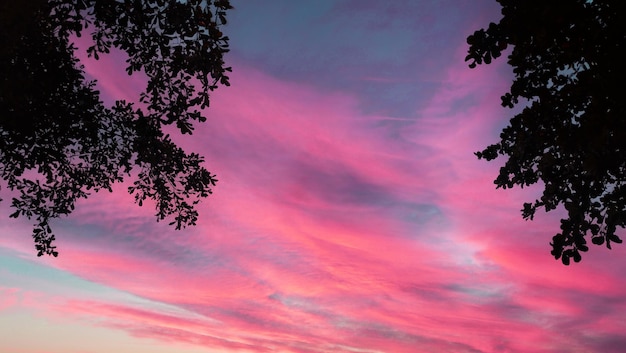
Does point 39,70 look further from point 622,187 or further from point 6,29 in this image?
point 622,187

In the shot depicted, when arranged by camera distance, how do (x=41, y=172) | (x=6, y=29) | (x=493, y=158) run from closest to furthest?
(x=6, y=29) < (x=493, y=158) < (x=41, y=172)

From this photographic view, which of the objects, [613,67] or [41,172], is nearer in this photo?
[613,67]

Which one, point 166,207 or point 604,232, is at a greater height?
point 166,207

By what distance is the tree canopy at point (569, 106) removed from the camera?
874cm

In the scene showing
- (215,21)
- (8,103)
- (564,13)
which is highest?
(215,21)

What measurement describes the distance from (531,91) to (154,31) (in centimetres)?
961

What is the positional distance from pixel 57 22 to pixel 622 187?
585 inches

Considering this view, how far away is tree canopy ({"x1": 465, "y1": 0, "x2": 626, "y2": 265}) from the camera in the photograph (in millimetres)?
8742

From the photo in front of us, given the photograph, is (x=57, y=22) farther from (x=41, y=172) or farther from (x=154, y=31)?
(x=41, y=172)

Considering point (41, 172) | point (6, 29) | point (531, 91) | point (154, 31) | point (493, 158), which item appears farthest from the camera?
point (41, 172)

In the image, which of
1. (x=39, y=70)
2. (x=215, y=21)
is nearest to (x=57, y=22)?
(x=39, y=70)

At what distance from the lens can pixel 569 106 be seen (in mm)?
11688

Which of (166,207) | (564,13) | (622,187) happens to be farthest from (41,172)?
(622,187)

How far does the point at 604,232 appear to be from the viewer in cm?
1213
